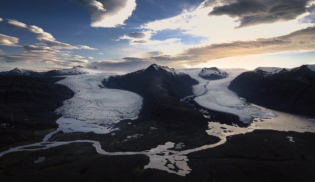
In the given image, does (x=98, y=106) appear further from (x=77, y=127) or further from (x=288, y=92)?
(x=288, y=92)

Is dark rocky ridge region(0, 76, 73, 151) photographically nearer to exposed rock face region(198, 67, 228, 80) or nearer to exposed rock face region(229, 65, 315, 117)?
exposed rock face region(229, 65, 315, 117)

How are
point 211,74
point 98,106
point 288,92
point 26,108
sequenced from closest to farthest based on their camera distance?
point 26,108 → point 98,106 → point 288,92 → point 211,74

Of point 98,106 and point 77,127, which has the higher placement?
point 98,106

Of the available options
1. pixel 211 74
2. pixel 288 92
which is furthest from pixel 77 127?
pixel 211 74

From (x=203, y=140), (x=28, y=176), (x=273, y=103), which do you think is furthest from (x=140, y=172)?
(x=273, y=103)

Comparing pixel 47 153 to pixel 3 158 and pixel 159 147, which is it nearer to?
pixel 3 158
